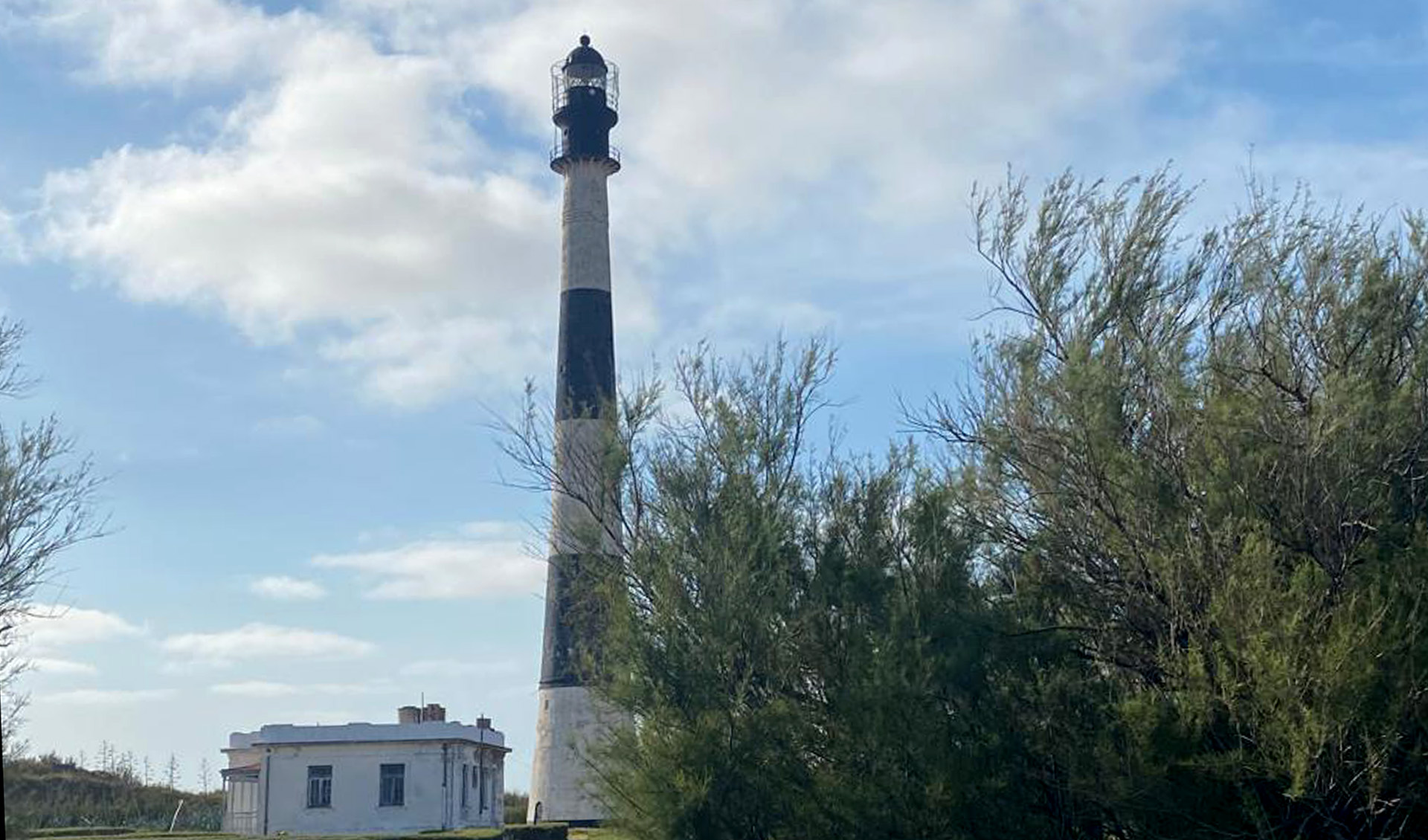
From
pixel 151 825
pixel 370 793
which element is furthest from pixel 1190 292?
pixel 151 825

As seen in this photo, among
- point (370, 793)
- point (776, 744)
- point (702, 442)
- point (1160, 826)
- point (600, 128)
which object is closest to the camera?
point (1160, 826)

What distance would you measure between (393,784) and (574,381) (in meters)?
10.9

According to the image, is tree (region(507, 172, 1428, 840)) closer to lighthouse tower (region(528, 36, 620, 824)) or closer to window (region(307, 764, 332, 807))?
lighthouse tower (region(528, 36, 620, 824))

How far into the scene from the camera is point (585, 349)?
28484 millimetres

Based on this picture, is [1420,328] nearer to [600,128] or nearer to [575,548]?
[575,548]

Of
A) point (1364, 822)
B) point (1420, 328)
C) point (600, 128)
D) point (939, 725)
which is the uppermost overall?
point (600, 128)

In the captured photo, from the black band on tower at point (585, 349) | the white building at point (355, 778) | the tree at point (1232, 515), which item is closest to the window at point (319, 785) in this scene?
the white building at point (355, 778)

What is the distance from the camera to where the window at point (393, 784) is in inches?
1314

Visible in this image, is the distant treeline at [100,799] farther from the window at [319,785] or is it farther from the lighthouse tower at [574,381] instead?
the lighthouse tower at [574,381]

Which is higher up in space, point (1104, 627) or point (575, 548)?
point (575, 548)

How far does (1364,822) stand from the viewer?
13.3 metres

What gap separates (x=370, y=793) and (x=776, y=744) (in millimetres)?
18798

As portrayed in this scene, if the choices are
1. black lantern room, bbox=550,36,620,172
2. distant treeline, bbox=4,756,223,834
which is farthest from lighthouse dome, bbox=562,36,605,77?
distant treeline, bbox=4,756,223,834

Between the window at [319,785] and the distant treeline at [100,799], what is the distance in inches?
200
